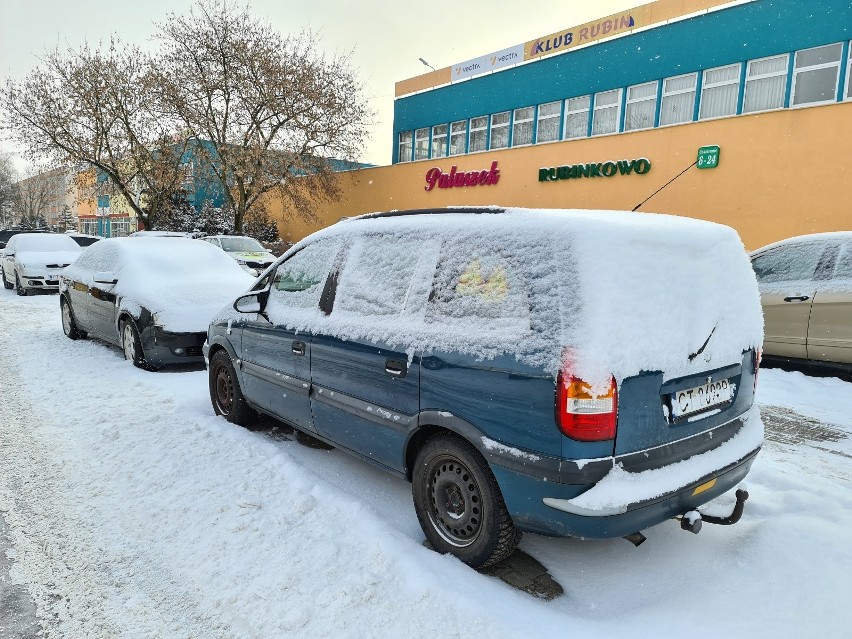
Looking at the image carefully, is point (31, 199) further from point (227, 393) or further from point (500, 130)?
point (227, 393)

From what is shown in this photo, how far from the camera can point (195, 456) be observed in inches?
156

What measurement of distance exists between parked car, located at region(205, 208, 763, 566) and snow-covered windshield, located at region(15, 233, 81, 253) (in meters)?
15.6

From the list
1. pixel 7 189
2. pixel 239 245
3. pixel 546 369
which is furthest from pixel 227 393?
pixel 7 189

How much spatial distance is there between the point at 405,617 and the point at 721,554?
5.64 feet

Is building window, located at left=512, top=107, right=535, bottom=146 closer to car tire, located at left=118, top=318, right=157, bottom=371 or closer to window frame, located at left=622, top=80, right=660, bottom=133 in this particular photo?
window frame, located at left=622, top=80, right=660, bottom=133

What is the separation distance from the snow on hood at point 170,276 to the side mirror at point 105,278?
0.06 m

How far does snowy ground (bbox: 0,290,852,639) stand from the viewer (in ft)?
7.66

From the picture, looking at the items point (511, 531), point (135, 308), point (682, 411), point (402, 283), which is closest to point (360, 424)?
point (402, 283)

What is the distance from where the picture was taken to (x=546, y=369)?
2260mm

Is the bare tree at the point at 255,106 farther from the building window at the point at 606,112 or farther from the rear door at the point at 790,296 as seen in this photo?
the rear door at the point at 790,296

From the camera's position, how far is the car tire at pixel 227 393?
15.0 feet

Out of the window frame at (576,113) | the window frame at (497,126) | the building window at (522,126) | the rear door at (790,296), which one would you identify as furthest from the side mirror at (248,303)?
the window frame at (497,126)

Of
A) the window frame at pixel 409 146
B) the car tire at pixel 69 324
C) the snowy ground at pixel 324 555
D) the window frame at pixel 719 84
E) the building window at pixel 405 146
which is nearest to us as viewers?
the snowy ground at pixel 324 555

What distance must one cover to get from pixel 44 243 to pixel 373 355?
54.0ft
